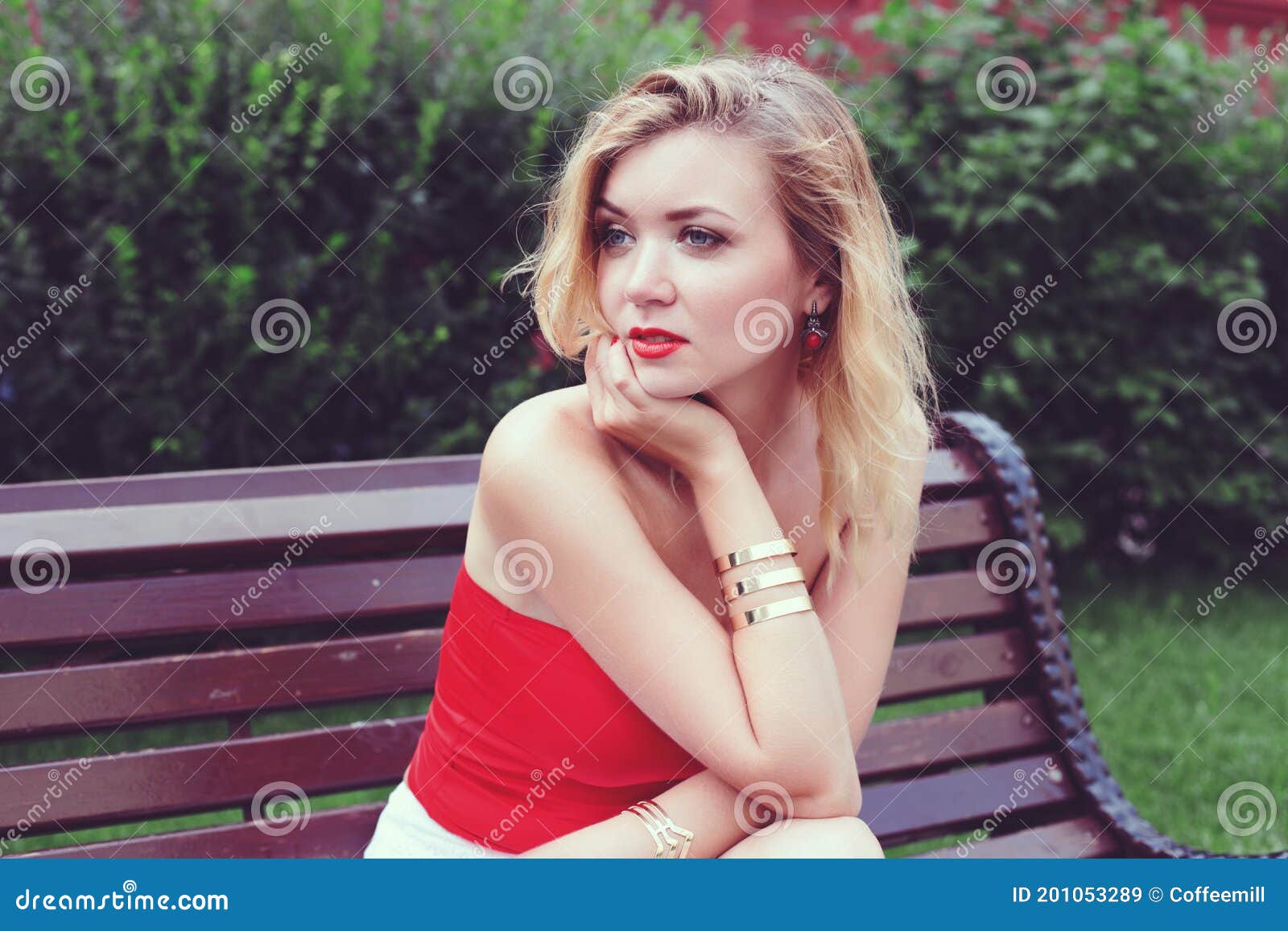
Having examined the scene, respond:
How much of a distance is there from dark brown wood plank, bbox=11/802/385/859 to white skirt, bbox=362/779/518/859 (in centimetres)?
11

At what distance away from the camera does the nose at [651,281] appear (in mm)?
1868

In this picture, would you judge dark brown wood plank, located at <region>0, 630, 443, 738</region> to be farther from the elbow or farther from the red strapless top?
the elbow

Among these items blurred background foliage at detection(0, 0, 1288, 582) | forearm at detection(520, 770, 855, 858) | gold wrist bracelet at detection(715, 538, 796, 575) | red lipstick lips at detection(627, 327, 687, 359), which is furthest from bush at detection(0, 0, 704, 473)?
forearm at detection(520, 770, 855, 858)

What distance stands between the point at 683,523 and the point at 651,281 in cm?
48

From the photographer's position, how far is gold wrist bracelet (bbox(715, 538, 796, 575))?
1.94 meters

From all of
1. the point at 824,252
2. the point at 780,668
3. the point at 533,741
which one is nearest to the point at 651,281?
the point at 824,252

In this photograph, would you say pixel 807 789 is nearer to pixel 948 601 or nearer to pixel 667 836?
pixel 667 836

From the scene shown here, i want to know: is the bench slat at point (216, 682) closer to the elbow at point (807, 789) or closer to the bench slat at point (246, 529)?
the bench slat at point (246, 529)

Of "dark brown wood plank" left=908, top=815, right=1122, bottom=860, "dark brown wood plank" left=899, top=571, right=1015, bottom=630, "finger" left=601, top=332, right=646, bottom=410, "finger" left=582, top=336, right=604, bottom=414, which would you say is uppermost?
"finger" left=601, top=332, right=646, bottom=410

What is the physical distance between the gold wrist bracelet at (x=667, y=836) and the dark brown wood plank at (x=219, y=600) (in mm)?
642

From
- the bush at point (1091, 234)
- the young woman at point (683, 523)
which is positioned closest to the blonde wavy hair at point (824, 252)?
the young woman at point (683, 523)

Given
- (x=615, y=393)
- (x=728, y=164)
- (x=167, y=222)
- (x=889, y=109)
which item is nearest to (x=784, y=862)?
(x=615, y=393)

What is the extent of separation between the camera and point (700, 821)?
1.91m

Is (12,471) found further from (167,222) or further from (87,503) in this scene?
(87,503)
